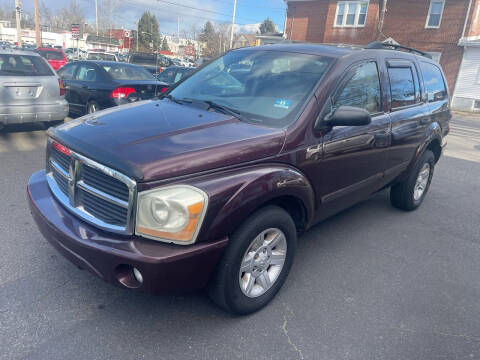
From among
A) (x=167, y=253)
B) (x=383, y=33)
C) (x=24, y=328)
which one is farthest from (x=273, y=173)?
(x=383, y=33)

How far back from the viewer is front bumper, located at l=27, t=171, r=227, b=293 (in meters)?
2.10

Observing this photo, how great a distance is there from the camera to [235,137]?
8.34 ft

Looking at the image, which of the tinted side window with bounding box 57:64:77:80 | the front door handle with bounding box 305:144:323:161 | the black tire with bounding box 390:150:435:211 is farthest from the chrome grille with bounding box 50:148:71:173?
the tinted side window with bounding box 57:64:77:80

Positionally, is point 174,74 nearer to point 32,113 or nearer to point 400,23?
point 32,113

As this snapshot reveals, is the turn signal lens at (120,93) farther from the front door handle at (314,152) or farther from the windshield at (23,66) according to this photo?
the front door handle at (314,152)

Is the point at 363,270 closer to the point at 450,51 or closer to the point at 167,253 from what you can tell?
the point at 167,253

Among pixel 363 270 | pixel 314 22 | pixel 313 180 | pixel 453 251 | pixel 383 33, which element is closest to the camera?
pixel 313 180

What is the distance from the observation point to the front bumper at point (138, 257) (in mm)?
2100

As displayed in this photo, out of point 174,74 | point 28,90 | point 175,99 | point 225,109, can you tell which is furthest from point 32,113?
point 174,74

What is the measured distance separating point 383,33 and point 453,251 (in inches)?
1022

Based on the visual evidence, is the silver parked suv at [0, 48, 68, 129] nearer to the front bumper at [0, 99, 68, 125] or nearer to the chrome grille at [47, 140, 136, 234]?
the front bumper at [0, 99, 68, 125]

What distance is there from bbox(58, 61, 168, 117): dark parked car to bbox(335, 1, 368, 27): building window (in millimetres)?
22382

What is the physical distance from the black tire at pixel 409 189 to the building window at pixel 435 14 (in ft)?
76.5

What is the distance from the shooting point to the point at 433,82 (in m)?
4.83
